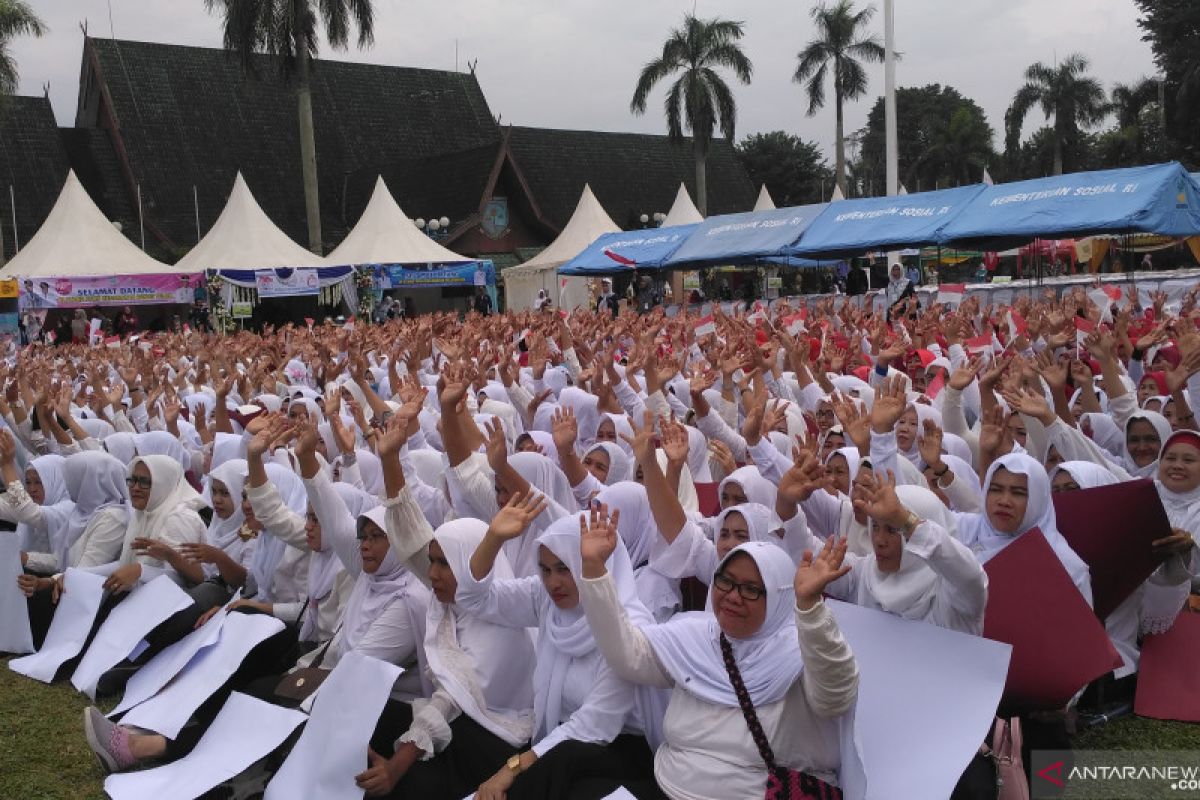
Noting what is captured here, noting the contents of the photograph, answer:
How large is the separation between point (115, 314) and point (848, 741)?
919 inches

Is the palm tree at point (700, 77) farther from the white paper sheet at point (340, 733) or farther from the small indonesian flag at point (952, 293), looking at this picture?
the white paper sheet at point (340, 733)

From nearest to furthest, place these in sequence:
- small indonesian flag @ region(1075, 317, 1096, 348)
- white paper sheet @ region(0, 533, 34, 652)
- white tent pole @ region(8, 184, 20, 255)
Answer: white paper sheet @ region(0, 533, 34, 652) < small indonesian flag @ region(1075, 317, 1096, 348) < white tent pole @ region(8, 184, 20, 255)

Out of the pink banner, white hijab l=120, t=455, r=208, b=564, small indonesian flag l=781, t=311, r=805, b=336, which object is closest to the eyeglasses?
white hijab l=120, t=455, r=208, b=564

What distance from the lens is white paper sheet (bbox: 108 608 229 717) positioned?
4.69 metres

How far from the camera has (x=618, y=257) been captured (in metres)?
21.4

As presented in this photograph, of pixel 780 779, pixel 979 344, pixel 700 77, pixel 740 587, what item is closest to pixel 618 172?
pixel 700 77

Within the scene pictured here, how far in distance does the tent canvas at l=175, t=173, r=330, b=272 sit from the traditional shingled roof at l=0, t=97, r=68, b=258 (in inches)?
274

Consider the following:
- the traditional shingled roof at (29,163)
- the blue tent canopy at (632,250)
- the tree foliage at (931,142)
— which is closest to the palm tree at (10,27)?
the traditional shingled roof at (29,163)

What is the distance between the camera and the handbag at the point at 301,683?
4.06 m

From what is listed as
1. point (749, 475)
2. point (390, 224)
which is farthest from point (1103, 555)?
point (390, 224)

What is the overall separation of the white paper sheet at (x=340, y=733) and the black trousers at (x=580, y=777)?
59 cm

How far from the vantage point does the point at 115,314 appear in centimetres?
2341

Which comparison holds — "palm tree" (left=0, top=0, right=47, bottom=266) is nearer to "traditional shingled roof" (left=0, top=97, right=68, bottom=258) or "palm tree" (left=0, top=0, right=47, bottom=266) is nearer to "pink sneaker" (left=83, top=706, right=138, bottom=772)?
"traditional shingled roof" (left=0, top=97, right=68, bottom=258)

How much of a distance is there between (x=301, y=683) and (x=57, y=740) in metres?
1.33
